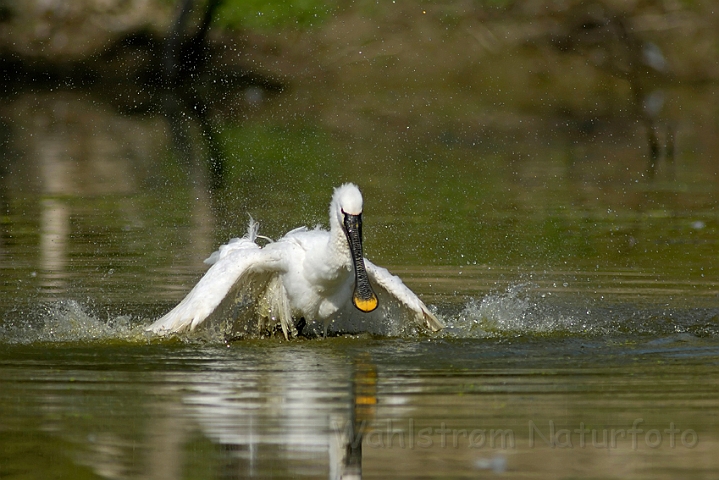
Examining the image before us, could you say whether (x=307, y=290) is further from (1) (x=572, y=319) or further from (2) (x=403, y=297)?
(1) (x=572, y=319)

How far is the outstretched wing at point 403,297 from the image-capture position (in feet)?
27.7

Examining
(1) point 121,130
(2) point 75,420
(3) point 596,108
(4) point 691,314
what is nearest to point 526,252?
(4) point 691,314

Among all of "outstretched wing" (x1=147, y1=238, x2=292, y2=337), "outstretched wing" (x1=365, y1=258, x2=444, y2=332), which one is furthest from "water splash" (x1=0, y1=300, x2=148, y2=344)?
"outstretched wing" (x1=365, y1=258, x2=444, y2=332)

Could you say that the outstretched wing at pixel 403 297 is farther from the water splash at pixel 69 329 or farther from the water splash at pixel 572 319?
the water splash at pixel 69 329

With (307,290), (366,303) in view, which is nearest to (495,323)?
(366,303)

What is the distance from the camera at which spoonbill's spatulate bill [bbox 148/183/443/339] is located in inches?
316

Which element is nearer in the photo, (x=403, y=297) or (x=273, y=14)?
(x=403, y=297)

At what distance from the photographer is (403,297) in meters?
8.48

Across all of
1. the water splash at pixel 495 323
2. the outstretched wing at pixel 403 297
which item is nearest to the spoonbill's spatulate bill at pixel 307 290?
the outstretched wing at pixel 403 297

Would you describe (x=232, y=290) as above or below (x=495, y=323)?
above

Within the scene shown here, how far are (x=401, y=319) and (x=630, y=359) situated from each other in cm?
166

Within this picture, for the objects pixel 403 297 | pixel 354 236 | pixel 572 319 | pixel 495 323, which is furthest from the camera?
pixel 572 319

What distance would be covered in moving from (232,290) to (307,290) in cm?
46

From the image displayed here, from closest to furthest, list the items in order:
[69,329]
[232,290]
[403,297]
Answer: [232,290], [69,329], [403,297]
